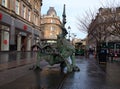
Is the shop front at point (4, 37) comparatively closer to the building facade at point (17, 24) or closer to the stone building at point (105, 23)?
the building facade at point (17, 24)

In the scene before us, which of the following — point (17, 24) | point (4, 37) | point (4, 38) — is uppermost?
point (17, 24)

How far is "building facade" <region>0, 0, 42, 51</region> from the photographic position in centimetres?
3944

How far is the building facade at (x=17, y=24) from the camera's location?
39438mm

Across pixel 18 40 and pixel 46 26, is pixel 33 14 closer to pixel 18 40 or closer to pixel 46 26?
pixel 18 40

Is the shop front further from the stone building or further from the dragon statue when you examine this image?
the dragon statue

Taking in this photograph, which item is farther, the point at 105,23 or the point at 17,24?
the point at 17,24

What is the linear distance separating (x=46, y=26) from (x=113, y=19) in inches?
3961

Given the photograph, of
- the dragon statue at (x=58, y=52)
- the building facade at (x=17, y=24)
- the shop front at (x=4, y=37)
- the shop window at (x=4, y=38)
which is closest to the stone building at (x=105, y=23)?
the building facade at (x=17, y=24)

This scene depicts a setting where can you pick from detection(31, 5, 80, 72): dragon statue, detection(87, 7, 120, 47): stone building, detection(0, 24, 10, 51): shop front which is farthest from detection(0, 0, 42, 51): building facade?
detection(31, 5, 80, 72): dragon statue

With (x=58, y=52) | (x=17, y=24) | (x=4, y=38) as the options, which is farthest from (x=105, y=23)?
(x=58, y=52)

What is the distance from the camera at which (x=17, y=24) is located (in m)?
46.3

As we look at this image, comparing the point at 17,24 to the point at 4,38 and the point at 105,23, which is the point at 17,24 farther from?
the point at 105,23

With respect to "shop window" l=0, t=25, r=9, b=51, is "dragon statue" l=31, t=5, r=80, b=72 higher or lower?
lower

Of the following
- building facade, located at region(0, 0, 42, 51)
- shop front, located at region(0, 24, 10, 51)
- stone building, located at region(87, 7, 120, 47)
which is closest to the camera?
stone building, located at region(87, 7, 120, 47)
